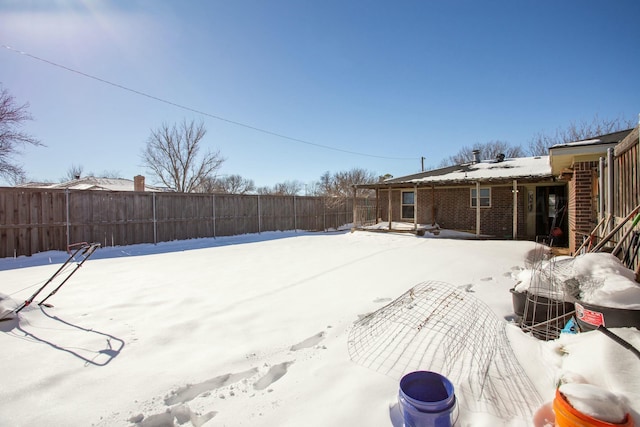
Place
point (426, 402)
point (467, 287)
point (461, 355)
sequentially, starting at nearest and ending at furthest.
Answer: point (426, 402) → point (461, 355) → point (467, 287)

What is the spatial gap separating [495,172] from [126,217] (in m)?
15.2

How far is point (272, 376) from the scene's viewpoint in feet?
8.13

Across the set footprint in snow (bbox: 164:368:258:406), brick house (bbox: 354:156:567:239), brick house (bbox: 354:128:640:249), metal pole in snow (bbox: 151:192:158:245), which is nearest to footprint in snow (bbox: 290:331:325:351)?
footprint in snow (bbox: 164:368:258:406)

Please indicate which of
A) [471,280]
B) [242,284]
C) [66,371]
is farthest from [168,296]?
[471,280]

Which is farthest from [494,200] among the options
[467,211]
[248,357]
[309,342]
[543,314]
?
[248,357]

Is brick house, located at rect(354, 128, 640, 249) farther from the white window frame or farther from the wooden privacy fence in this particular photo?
the wooden privacy fence

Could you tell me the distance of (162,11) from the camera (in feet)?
26.7

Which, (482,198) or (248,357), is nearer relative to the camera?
(248,357)

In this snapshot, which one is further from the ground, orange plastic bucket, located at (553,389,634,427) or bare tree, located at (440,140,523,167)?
bare tree, located at (440,140,523,167)

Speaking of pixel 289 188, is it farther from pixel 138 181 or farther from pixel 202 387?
pixel 202 387

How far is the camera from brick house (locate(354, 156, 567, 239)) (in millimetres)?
12055

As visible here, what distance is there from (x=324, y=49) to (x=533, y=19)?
637 centimetres

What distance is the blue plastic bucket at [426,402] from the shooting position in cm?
154

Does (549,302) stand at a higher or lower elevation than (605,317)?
lower
